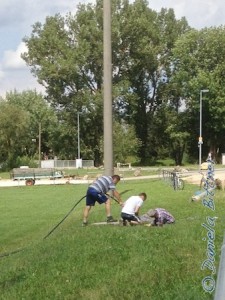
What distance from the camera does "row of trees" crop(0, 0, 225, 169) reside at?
71.2 metres

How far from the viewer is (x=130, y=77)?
76.3m

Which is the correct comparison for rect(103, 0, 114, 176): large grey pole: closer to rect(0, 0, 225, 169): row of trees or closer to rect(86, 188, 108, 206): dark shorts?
rect(86, 188, 108, 206): dark shorts

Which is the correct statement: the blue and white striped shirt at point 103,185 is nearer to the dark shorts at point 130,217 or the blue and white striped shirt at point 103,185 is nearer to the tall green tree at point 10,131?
the dark shorts at point 130,217

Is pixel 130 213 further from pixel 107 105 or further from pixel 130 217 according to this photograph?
pixel 107 105

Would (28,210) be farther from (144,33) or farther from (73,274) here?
(144,33)

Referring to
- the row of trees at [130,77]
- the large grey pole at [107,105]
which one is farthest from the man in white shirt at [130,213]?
the row of trees at [130,77]

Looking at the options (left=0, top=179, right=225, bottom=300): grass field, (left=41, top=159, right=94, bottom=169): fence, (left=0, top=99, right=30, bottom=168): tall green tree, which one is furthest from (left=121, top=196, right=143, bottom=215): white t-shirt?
(left=0, top=99, right=30, bottom=168): tall green tree

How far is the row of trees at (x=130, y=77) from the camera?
71.2 metres

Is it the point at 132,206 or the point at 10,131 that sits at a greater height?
the point at 10,131

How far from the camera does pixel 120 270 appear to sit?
23.5 feet

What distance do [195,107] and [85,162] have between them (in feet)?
51.7

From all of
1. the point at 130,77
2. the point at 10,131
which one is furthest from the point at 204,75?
the point at 10,131

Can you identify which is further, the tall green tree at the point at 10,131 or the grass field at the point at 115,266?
the tall green tree at the point at 10,131

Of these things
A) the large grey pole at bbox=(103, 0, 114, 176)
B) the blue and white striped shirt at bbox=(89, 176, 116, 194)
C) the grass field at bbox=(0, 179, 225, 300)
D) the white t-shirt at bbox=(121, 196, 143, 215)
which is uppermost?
the large grey pole at bbox=(103, 0, 114, 176)
